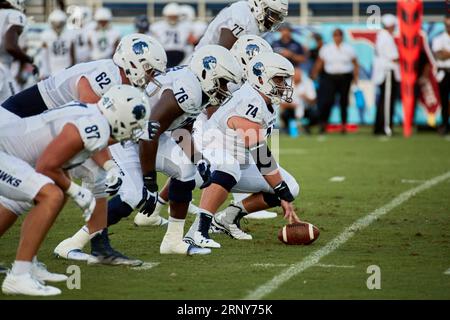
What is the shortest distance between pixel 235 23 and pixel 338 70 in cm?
893

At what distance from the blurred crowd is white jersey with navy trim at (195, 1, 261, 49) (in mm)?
7832

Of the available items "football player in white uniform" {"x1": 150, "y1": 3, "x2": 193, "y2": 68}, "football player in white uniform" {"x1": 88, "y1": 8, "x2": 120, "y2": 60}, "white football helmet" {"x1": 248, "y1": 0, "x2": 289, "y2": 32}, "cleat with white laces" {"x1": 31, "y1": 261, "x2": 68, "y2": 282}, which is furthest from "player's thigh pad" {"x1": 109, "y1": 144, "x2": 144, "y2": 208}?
"football player in white uniform" {"x1": 88, "y1": 8, "x2": 120, "y2": 60}

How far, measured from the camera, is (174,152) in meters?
7.10

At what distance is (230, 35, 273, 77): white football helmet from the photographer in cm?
784

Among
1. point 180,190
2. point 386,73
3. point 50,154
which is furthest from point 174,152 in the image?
point 386,73

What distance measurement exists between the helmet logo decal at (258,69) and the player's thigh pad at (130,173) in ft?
3.16

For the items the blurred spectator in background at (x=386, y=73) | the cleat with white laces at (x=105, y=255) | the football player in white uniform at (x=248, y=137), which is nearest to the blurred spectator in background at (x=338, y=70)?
the blurred spectator in background at (x=386, y=73)

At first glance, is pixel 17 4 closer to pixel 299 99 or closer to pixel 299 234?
pixel 299 234

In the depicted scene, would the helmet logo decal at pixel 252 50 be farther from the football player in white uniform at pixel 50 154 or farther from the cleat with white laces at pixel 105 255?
the football player in white uniform at pixel 50 154

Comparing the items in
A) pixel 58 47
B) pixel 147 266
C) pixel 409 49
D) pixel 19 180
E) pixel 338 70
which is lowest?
pixel 338 70

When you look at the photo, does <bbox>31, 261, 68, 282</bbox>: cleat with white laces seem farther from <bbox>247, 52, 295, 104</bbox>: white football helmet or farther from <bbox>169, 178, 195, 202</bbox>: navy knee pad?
<bbox>247, 52, 295, 104</bbox>: white football helmet

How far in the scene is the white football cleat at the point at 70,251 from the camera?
670 centimetres

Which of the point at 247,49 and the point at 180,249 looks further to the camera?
the point at 247,49
